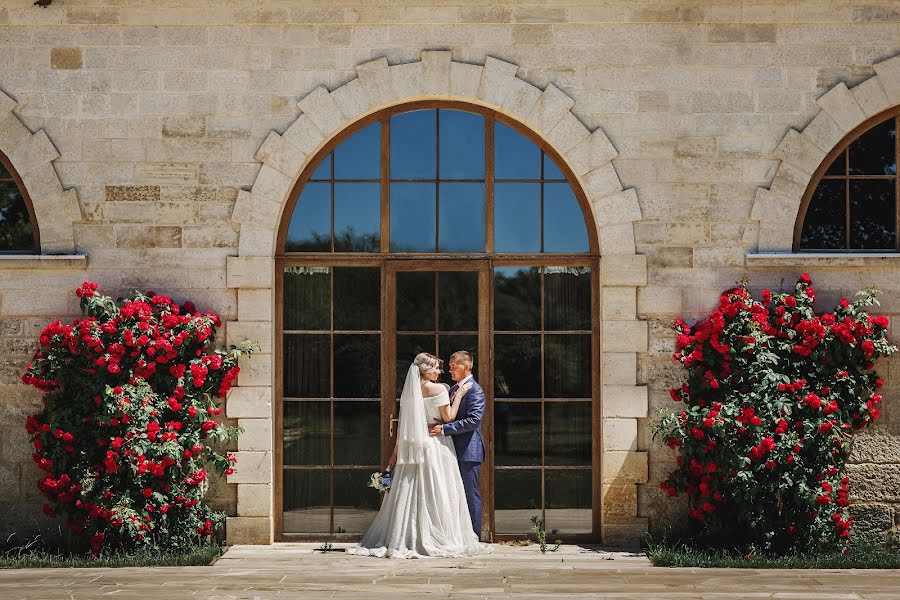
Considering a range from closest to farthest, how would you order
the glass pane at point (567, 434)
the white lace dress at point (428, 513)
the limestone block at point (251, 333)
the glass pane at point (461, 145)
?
the white lace dress at point (428, 513) < the limestone block at point (251, 333) < the glass pane at point (567, 434) < the glass pane at point (461, 145)

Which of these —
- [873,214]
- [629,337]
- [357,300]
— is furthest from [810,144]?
[357,300]

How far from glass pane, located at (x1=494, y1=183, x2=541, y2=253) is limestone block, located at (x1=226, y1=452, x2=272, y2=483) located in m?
2.44

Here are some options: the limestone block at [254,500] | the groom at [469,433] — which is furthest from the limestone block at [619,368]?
the limestone block at [254,500]

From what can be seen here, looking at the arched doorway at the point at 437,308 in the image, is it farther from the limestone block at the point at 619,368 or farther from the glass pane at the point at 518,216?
the limestone block at the point at 619,368

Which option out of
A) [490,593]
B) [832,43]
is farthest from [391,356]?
[832,43]

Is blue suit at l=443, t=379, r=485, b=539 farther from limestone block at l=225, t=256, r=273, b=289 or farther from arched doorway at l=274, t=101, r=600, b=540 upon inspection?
limestone block at l=225, t=256, r=273, b=289

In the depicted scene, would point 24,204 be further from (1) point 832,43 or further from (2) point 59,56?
(1) point 832,43

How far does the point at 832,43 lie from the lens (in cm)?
796

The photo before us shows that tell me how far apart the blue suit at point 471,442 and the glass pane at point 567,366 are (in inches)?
24.3

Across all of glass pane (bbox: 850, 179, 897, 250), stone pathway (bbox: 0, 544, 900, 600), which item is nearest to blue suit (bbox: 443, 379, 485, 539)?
stone pathway (bbox: 0, 544, 900, 600)

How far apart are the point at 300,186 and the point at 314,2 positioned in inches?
55.2

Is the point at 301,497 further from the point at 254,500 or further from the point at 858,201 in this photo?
the point at 858,201

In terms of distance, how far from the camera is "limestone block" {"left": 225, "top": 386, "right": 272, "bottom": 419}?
7.91 metres

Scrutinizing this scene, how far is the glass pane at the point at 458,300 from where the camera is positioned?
8047 mm
